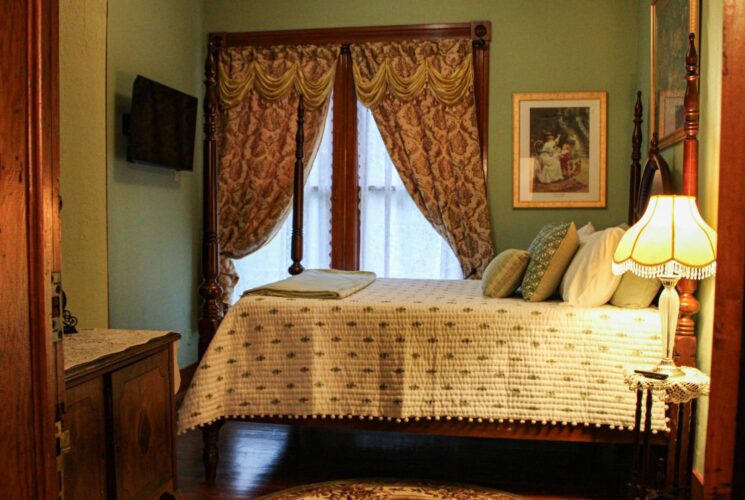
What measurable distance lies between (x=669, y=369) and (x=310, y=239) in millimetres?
2994

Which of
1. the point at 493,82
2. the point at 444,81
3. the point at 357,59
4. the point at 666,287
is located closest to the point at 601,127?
the point at 493,82

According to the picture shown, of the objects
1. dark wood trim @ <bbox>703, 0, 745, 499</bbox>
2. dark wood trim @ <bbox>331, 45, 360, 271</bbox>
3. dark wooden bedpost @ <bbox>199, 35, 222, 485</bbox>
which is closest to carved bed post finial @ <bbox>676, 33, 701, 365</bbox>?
dark wood trim @ <bbox>703, 0, 745, 499</bbox>

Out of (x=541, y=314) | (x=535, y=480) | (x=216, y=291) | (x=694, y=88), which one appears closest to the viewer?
(x=694, y=88)

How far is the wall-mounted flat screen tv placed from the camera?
3.56 meters

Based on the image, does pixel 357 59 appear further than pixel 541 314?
Yes

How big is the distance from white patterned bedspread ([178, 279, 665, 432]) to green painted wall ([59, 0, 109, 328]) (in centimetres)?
59

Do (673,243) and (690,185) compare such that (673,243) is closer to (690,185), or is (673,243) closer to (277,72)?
(690,185)

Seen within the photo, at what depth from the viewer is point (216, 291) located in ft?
9.96

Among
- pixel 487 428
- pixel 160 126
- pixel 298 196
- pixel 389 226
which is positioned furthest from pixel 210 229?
pixel 389 226

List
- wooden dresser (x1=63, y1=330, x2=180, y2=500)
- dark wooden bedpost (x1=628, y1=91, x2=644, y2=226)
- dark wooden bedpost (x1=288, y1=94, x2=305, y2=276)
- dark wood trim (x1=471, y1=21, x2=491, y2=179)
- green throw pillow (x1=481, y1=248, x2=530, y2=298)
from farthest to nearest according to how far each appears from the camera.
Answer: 1. dark wood trim (x1=471, y1=21, x2=491, y2=179)
2. dark wooden bedpost (x1=288, y1=94, x2=305, y2=276)
3. dark wooden bedpost (x1=628, y1=91, x2=644, y2=226)
4. green throw pillow (x1=481, y1=248, x2=530, y2=298)
5. wooden dresser (x1=63, y1=330, x2=180, y2=500)

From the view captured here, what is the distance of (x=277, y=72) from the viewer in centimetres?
465

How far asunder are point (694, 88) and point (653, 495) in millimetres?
1450

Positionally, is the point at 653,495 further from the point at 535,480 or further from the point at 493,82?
the point at 493,82

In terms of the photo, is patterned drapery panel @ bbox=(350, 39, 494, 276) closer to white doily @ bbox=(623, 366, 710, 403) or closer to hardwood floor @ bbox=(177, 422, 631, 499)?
→ hardwood floor @ bbox=(177, 422, 631, 499)
